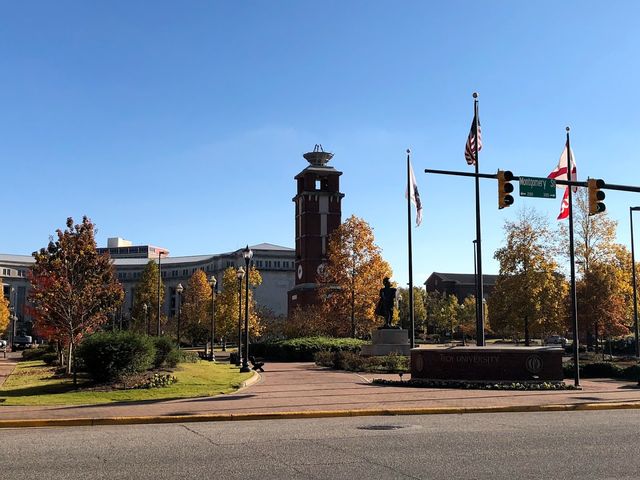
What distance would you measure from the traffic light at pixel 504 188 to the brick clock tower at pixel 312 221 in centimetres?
5996

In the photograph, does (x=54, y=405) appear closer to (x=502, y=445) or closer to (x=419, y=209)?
(x=502, y=445)

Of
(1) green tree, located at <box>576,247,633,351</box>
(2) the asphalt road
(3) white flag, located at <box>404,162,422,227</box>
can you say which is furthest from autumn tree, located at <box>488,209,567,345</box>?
(2) the asphalt road

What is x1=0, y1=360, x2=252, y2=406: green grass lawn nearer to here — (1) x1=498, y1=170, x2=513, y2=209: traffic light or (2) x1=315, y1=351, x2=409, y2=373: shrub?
(2) x1=315, y1=351, x2=409, y2=373: shrub

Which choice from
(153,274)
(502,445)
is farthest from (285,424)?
(153,274)

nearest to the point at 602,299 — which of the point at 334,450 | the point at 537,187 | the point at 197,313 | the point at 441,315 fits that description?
the point at 537,187

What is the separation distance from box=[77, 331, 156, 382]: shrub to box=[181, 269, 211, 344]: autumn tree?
48.6 m

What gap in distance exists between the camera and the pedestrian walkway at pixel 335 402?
1598cm

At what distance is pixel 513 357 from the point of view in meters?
23.5

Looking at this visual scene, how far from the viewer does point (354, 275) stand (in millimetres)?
53219

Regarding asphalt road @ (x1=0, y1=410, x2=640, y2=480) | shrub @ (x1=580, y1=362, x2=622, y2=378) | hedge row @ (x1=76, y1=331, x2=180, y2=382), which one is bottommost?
shrub @ (x1=580, y1=362, x2=622, y2=378)

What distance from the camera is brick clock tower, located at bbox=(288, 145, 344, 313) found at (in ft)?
265

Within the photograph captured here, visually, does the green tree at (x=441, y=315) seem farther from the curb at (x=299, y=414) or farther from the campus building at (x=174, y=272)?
the curb at (x=299, y=414)

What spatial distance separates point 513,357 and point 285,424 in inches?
463

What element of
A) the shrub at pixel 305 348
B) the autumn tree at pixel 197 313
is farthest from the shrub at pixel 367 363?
the autumn tree at pixel 197 313
